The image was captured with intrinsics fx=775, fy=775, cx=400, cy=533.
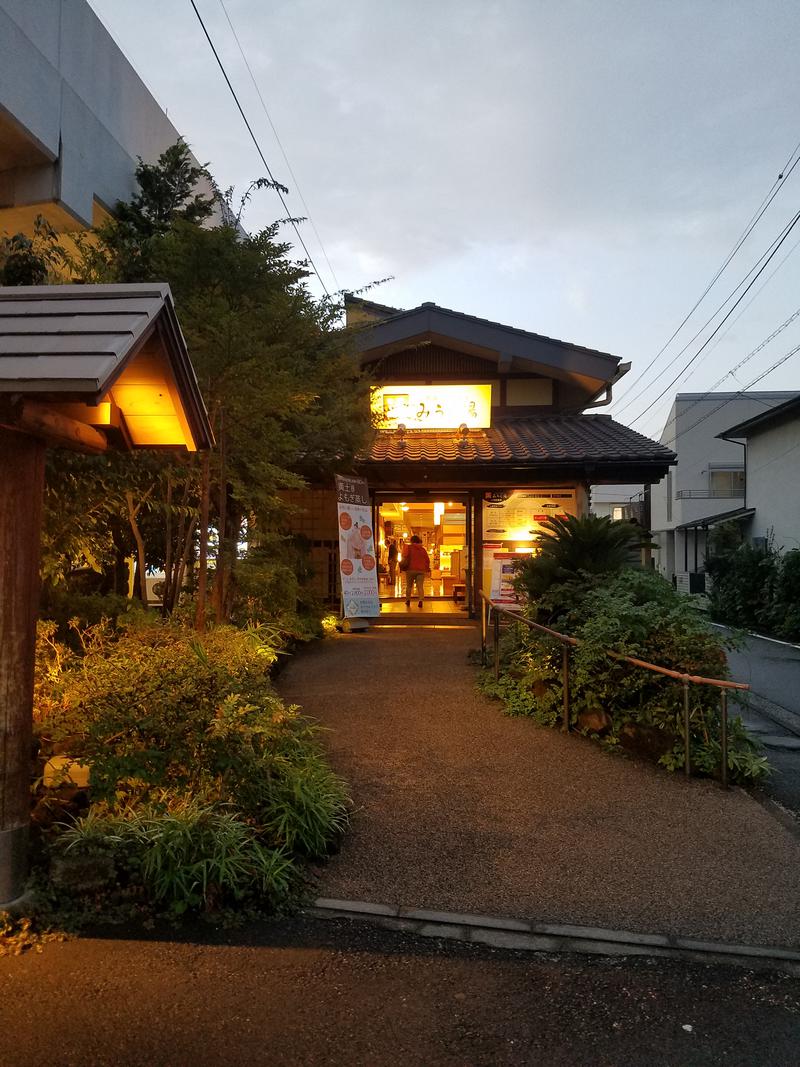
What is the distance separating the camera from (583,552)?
27.1 ft

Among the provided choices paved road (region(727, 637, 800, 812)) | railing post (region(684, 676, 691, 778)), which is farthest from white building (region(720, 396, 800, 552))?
railing post (region(684, 676, 691, 778))

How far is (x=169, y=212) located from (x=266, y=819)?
7.98 meters

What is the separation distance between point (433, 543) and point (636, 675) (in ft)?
39.0

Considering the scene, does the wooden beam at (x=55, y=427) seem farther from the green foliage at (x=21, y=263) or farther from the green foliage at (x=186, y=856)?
the green foliage at (x=21, y=263)

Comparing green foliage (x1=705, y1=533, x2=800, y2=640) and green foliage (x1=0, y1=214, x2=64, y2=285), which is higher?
green foliage (x1=0, y1=214, x2=64, y2=285)

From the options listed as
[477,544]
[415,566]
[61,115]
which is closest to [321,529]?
[415,566]

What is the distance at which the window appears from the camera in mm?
34219

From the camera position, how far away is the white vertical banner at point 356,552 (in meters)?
12.1

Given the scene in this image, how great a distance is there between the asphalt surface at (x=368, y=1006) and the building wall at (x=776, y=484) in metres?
19.1

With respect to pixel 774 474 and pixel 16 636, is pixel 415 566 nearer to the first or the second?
pixel 16 636

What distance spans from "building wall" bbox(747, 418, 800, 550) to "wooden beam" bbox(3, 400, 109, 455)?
64.3 feet

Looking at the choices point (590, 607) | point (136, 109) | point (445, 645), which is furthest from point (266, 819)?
point (136, 109)

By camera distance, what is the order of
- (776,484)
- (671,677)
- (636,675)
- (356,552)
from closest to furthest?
(671,677) < (636,675) < (356,552) < (776,484)

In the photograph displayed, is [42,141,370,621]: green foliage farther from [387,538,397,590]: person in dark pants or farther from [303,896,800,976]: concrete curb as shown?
[387,538,397,590]: person in dark pants
